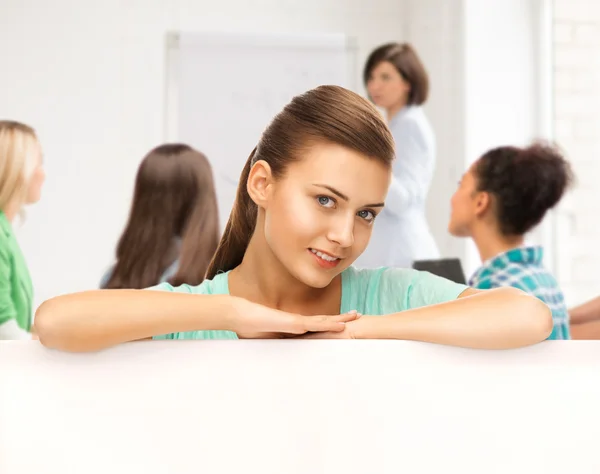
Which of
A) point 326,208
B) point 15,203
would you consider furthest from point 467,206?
point 15,203

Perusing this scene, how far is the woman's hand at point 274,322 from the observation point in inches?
32.4

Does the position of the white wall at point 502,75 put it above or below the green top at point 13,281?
above

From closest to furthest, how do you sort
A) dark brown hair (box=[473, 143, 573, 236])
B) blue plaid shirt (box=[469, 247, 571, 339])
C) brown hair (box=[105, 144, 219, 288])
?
blue plaid shirt (box=[469, 247, 571, 339]) → dark brown hair (box=[473, 143, 573, 236]) → brown hair (box=[105, 144, 219, 288])

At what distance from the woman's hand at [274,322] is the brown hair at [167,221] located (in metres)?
1.15

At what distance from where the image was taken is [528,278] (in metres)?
1.67

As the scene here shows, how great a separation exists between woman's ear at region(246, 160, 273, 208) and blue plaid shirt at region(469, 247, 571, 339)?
0.77 meters

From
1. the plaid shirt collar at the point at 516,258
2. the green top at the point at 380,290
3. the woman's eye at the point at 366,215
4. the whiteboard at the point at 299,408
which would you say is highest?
the woman's eye at the point at 366,215

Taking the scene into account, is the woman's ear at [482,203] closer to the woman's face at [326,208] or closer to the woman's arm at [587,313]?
the woman's arm at [587,313]

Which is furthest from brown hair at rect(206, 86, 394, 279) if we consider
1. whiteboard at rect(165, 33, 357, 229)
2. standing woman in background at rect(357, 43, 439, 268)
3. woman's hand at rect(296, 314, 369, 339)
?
whiteboard at rect(165, 33, 357, 229)

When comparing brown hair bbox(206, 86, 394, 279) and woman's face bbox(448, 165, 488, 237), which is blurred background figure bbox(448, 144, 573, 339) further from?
brown hair bbox(206, 86, 394, 279)

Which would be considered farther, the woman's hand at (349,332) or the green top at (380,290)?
the green top at (380,290)

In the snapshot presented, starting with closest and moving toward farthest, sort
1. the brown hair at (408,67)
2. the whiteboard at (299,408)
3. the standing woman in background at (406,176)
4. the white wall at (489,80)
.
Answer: the whiteboard at (299,408)
the standing woman in background at (406,176)
the brown hair at (408,67)
the white wall at (489,80)

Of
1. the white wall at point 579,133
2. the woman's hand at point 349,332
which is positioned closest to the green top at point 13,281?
the woman's hand at point 349,332

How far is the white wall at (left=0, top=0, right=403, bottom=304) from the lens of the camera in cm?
336
